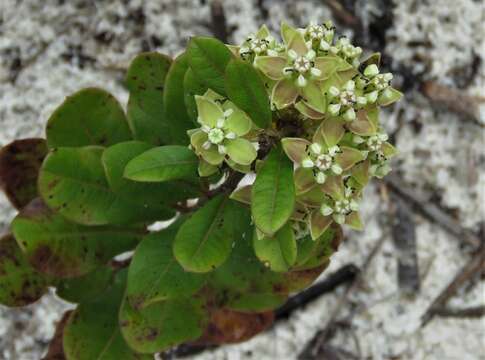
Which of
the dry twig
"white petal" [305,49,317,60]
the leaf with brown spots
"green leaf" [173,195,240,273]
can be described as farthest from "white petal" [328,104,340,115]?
the dry twig

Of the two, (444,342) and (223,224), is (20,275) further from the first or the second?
(444,342)

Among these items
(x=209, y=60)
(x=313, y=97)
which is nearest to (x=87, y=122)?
(x=209, y=60)

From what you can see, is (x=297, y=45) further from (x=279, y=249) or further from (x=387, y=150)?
(x=279, y=249)

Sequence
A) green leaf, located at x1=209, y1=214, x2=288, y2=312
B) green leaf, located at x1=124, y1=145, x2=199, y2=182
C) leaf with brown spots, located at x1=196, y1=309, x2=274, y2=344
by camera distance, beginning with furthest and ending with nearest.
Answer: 1. leaf with brown spots, located at x1=196, y1=309, x2=274, y2=344
2. green leaf, located at x1=209, y1=214, x2=288, y2=312
3. green leaf, located at x1=124, y1=145, x2=199, y2=182

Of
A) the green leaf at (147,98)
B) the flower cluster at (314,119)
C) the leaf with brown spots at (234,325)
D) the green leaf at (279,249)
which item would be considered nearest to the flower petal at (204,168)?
the flower cluster at (314,119)

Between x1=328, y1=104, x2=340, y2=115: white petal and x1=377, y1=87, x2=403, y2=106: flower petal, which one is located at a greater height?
x1=328, y1=104, x2=340, y2=115: white petal

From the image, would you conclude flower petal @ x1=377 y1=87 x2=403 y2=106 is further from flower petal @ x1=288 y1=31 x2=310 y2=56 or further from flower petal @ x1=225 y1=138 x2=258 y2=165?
flower petal @ x1=225 y1=138 x2=258 y2=165
